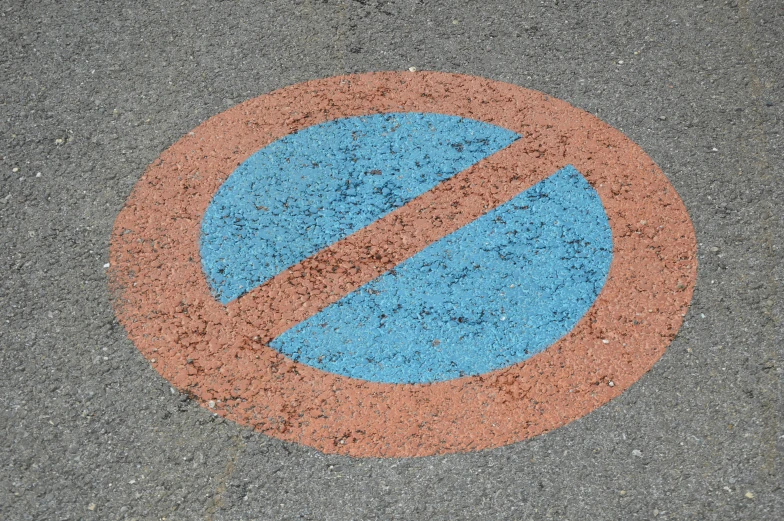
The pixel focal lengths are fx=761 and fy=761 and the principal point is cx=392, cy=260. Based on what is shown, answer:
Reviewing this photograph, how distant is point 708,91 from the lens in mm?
4195

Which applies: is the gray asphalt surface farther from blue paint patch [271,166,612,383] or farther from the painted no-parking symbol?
blue paint patch [271,166,612,383]

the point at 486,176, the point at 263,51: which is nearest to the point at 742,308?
the point at 486,176

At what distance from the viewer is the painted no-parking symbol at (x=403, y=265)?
3023 millimetres

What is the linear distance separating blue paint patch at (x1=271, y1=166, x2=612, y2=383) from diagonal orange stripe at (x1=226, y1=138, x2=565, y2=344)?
5cm

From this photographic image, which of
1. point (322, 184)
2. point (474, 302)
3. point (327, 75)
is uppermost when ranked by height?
point (327, 75)

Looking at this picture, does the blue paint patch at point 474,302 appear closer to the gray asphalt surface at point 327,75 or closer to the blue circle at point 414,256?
the blue circle at point 414,256

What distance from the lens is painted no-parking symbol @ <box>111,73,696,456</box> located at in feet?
9.92

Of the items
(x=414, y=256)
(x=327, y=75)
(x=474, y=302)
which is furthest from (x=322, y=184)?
(x=474, y=302)

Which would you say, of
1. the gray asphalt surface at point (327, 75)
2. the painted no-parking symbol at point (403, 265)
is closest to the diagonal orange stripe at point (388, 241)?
the painted no-parking symbol at point (403, 265)

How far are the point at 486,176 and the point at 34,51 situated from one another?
290cm

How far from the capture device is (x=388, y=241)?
3.51 meters

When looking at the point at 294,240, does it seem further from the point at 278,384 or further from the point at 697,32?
the point at 697,32

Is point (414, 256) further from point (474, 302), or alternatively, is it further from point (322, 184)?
point (322, 184)

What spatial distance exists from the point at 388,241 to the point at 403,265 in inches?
6.1
